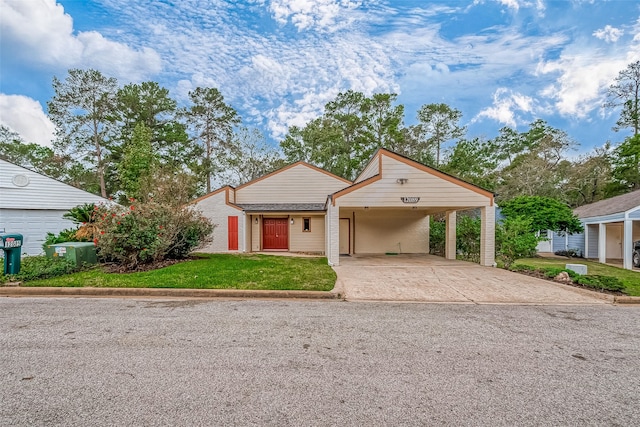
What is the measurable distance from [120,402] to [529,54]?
1975cm

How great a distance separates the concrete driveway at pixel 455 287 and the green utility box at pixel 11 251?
25.5 feet

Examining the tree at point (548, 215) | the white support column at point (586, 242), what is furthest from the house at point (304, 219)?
the white support column at point (586, 242)

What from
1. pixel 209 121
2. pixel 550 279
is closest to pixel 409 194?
pixel 550 279

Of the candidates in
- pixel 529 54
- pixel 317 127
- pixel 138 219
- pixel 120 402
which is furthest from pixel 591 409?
pixel 317 127

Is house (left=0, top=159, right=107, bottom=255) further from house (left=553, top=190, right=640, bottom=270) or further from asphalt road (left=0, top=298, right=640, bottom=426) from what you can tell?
house (left=553, top=190, right=640, bottom=270)

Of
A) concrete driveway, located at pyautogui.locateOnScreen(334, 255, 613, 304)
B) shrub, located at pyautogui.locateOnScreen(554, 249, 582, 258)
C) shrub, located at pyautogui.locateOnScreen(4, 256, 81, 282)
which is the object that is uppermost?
shrub, located at pyautogui.locateOnScreen(4, 256, 81, 282)

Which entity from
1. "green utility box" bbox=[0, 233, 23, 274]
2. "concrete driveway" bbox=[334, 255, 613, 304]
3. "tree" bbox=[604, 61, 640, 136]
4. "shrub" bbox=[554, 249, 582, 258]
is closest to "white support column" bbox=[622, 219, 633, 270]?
"shrub" bbox=[554, 249, 582, 258]

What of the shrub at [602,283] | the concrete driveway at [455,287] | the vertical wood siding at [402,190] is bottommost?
the concrete driveway at [455,287]

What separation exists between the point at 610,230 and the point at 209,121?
3071 centimetres

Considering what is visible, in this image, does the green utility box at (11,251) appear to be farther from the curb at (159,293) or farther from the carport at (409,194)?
the carport at (409,194)

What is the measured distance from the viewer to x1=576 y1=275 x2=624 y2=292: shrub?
6.64 m

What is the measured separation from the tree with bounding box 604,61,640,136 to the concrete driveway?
25.4 meters

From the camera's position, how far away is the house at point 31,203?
12320mm

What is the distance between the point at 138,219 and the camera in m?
8.65
